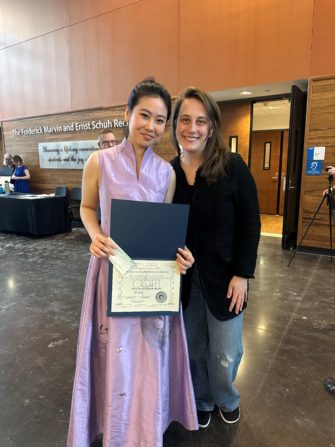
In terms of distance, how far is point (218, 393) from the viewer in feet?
4.96

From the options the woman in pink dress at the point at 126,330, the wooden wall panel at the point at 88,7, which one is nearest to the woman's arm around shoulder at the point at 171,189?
the woman in pink dress at the point at 126,330

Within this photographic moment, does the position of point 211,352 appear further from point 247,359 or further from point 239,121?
point 239,121

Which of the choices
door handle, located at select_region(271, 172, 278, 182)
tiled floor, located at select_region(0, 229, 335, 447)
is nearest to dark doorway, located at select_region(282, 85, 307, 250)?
tiled floor, located at select_region(0, 229, 335, 447)

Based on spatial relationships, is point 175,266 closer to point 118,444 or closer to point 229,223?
point 229,223

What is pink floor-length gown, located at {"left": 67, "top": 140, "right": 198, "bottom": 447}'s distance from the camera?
3.73ft

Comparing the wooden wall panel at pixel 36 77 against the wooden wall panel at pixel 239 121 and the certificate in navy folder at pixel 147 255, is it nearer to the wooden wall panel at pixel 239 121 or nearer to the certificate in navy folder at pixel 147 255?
the wooden wall panel at pixel 239 121

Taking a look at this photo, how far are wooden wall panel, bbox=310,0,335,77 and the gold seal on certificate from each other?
4399mm

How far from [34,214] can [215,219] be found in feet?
16.5

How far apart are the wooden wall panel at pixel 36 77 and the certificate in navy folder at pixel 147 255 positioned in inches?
270

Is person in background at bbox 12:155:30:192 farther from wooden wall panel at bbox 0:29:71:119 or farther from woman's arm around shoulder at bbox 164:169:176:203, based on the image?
woman's arm around shoulder at bbox 164:169:176:203

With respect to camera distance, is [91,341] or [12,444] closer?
[91,341]

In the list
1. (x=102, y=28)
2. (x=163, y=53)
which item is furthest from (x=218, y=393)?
(x=102, y=28)

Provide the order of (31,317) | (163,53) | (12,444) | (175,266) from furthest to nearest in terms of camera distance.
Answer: (163,53) → (31,317) → (12,444) → (175,266)

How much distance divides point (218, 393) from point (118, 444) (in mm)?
531
